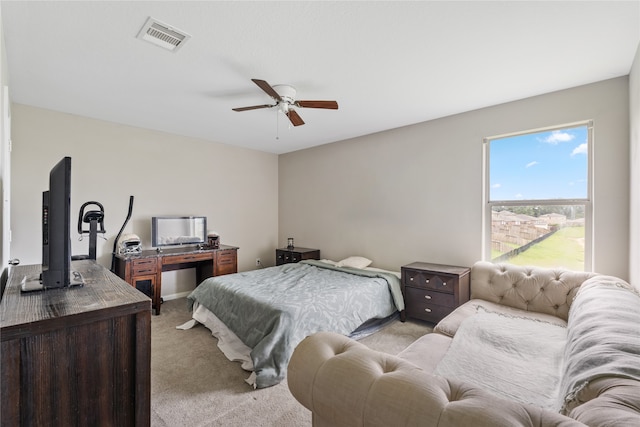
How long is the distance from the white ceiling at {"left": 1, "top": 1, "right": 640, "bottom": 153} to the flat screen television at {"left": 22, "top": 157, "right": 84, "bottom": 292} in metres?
1.19

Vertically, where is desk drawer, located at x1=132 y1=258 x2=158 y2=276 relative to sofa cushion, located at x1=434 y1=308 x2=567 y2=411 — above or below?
above

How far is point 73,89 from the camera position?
9.48 ft

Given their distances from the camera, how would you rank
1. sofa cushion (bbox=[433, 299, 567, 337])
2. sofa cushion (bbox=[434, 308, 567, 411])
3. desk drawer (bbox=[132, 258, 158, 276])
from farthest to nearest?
1. desk drawer (bbox=[132, 258, 158, 276])
2. sofa cushion (bbox=[433, 299, 567, 337])
3. sofa cushion (bbox=[434, 308, 567, 411])

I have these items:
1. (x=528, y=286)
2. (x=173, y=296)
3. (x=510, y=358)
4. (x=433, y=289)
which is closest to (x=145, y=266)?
(x=173, y=296)

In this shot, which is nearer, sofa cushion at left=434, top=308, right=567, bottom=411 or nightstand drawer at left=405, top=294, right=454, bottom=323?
sofa cushion at left=434, top=308, right=567, bottom=411

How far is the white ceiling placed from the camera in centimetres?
177

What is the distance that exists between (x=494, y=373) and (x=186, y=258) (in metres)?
3.74

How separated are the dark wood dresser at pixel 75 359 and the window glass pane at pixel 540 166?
3.66m

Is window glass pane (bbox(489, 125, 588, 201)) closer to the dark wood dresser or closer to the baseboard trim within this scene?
the dark wood dresser

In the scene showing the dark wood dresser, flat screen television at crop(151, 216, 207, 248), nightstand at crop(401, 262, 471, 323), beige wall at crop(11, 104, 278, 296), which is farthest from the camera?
flat screen television at crop(151, 216, 207, 248)

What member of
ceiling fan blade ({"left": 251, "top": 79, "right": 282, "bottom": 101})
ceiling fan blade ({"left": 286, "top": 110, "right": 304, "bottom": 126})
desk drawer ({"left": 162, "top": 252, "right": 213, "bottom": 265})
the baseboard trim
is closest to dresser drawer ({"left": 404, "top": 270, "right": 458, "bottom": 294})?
ceiling fan blade ({"left": 286, "top": 110, "right": 304, "bottom": 126})

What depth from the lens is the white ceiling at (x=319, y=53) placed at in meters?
1.77

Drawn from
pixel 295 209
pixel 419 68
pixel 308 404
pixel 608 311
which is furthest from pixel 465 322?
pixel 295 209

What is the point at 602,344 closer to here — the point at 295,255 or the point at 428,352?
the point at 428,352
